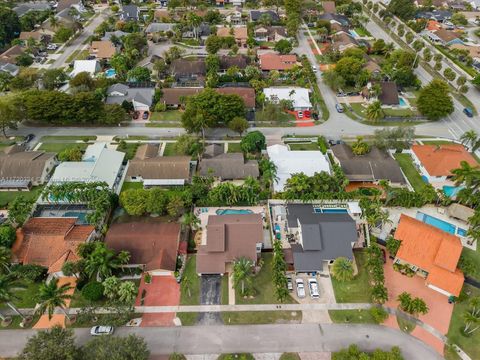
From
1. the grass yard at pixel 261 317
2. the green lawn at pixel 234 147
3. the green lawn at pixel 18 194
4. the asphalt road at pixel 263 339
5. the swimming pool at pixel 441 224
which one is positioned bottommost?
the asphalt road at pixel 263 339

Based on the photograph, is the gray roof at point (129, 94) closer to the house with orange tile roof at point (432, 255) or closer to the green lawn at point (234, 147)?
the green lawn at point (234, 147)

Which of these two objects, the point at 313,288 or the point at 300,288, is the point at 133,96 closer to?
the point at 300,288

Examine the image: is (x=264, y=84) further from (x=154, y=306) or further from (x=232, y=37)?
(x=154, y=306)

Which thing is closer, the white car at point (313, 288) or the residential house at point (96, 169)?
the white car at point (313, 288)

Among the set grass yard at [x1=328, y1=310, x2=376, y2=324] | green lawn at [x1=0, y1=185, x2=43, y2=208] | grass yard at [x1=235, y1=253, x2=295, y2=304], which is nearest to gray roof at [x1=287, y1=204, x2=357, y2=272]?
grass yard at [x1=235, y1=253, x2=295, y2=304]

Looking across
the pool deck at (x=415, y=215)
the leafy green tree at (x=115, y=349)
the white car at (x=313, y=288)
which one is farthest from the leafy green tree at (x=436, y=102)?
the leafy green tree at (x=115, y=349)

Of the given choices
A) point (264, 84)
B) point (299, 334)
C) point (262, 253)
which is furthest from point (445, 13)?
point (299, 334)
